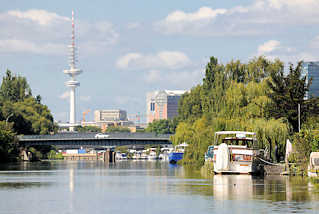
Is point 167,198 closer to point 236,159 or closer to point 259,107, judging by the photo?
point 236,159

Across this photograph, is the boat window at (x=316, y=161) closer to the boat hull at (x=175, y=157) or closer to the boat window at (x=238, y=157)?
the boat window at (x=238, y=157)

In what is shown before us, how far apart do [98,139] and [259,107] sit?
249 feet

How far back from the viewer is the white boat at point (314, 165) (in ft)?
190

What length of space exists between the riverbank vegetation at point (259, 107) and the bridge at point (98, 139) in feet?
113

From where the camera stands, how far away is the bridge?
489ft

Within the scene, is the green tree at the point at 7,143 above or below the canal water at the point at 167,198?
above

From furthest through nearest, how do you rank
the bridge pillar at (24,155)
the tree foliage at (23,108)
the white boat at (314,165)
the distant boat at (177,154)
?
1. the tree foliage at (23,108)
2. the bridge pillar at (24,155)
3. the distant boat at (177,154)
4. the white boat at (314,165)

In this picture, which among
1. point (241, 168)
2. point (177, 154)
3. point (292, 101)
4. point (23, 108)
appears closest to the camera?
point (241, 168)

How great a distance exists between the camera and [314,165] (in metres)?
58.7

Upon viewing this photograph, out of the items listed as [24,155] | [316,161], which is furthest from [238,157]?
[24,155]

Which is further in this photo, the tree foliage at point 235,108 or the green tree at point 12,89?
the green tree at point 12,89

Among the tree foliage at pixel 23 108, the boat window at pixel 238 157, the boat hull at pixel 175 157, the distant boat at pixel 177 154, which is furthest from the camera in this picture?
the tree foliage at pixel 23 108

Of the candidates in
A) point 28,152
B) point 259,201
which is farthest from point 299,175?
point 28,152

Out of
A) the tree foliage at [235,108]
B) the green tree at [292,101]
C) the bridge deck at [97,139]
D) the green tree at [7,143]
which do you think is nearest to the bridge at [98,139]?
the bridge deck at [97,139]
